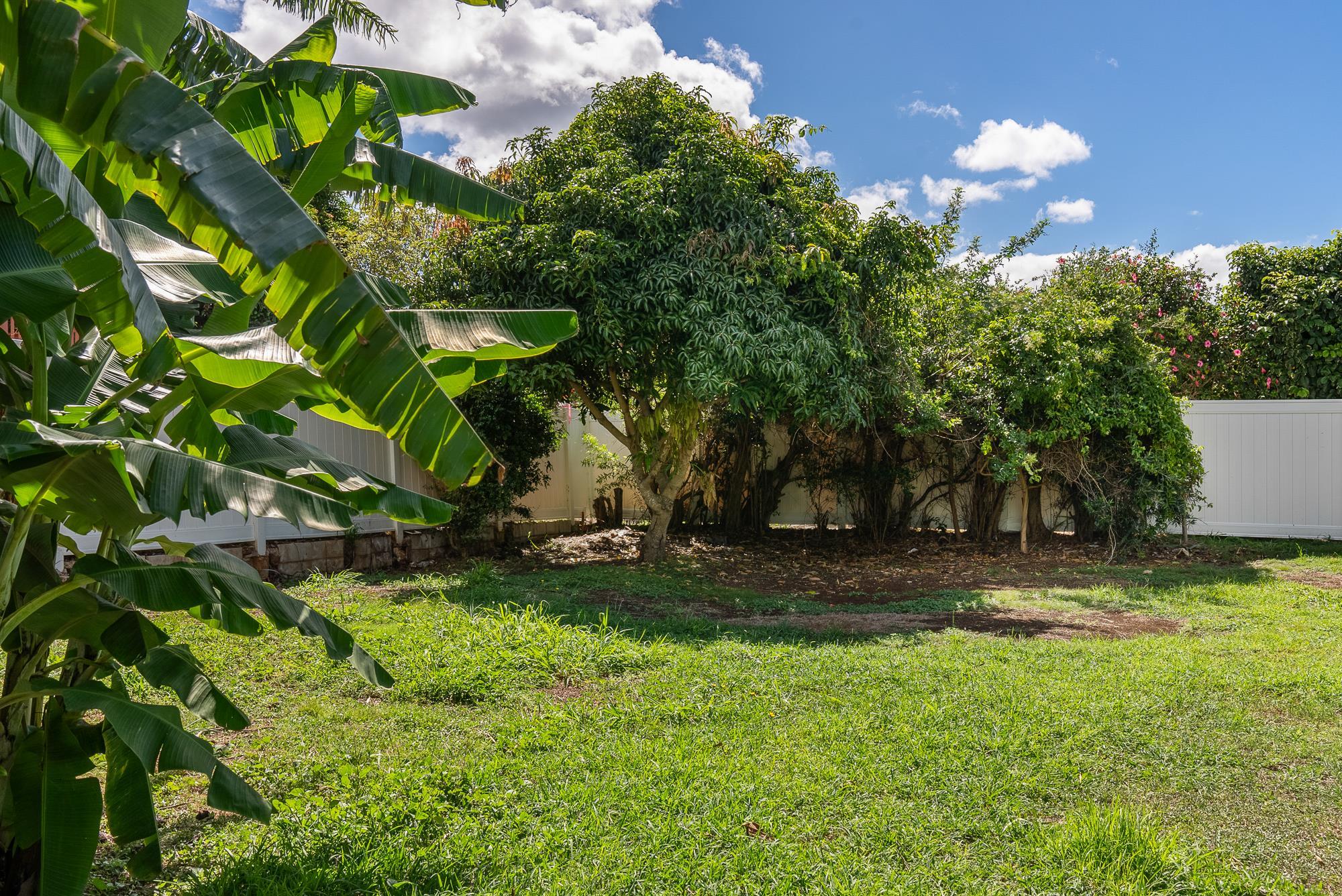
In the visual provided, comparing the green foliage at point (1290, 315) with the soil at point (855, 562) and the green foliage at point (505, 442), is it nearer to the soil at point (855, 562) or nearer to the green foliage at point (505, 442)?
the soil at point (855, 562)

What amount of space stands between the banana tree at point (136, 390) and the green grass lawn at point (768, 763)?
62 cm

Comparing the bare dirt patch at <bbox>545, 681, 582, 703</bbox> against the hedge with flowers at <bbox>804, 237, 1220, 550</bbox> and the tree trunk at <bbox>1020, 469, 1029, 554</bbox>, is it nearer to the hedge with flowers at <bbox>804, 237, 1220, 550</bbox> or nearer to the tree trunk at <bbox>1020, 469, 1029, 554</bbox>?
the hedge with flowers at <bbox>804, 237, 1220, 550</bbox>

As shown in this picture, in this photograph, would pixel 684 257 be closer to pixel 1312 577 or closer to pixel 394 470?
pixel 394 470

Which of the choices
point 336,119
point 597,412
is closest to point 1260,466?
point 597,412

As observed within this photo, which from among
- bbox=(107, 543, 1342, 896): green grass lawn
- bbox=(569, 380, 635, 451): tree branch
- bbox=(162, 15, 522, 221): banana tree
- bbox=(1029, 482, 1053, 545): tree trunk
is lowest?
bbox=(107, 543, 1342, 896): green grass lawn

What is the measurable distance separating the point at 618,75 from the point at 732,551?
6815 mm

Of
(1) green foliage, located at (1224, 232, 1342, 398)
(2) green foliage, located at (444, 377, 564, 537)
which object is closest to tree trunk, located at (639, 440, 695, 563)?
(2) green foliage, located at (444, 377, 564, 537)

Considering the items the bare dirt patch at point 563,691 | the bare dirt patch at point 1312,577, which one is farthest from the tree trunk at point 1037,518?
the bare dirt patch at point 563,691

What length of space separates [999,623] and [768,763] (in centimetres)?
436

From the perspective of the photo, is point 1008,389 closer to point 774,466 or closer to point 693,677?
point 774,466

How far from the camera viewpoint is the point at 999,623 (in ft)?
24.4

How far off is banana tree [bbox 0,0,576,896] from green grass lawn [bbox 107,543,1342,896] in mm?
617

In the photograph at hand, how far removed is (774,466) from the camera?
14336 mm

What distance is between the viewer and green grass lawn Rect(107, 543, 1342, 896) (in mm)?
2910
